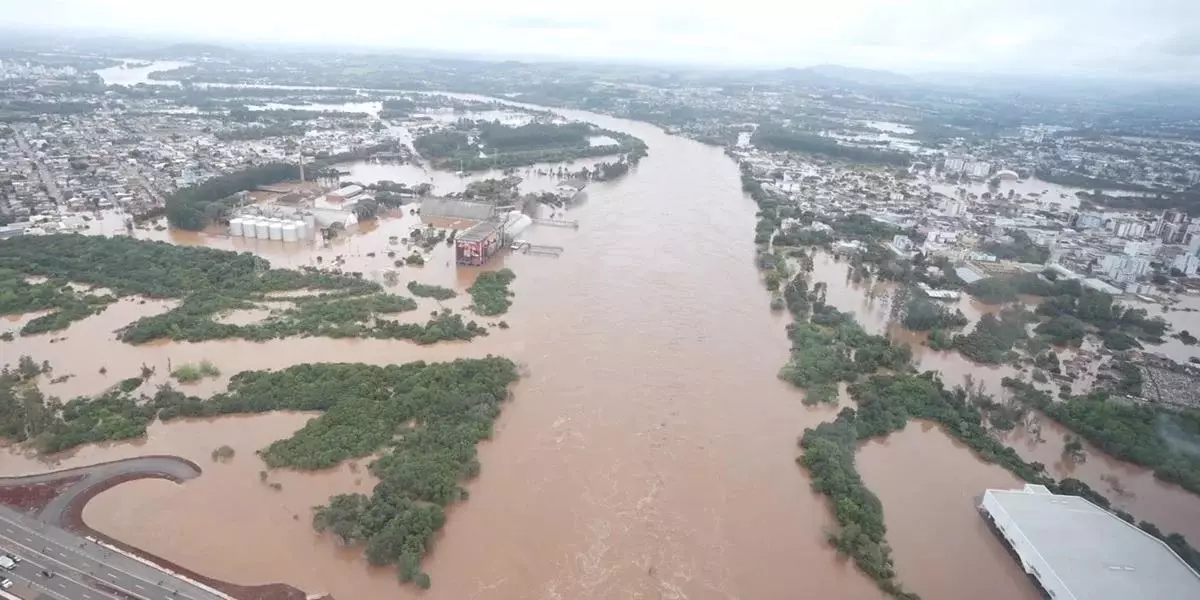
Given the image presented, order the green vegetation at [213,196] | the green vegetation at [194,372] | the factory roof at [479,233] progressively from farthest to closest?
the green vegetation at [213,196] < the factory roof at [479,233] < the green vegetation at [194,372]

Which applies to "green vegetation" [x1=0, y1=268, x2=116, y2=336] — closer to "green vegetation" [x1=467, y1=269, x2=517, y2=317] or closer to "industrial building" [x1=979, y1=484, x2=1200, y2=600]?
"green vegetation" [x1=467, y1=269, x2=517, y2=317]

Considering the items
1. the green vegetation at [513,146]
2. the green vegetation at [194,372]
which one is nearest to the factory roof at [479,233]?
the green vegetation at [194,372]

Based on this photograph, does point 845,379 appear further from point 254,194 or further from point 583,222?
point 254,194

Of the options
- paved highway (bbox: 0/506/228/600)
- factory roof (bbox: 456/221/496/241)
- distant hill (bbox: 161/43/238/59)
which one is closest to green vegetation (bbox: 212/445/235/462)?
paved highway (bbox: 0/506/228/600)

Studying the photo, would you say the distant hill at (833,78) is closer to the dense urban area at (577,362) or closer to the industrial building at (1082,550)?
the dense urban area at (577,362)

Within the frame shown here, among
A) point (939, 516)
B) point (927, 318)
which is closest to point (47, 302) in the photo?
point (939, 516)
